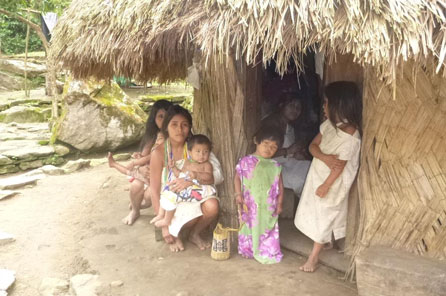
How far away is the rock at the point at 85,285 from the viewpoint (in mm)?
3156

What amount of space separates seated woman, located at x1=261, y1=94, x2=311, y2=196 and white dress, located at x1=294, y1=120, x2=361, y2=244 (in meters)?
0.77

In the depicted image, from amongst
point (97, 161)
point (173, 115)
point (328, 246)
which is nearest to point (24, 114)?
point (97, 161)

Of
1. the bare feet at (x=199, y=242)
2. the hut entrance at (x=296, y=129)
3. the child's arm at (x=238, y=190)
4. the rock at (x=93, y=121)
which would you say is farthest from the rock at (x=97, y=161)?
the child's arm at (x=238, y=190)

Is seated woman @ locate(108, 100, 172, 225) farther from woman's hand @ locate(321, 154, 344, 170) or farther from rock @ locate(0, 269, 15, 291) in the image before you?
woman's hand @ locate(321, 154, 344, 170)

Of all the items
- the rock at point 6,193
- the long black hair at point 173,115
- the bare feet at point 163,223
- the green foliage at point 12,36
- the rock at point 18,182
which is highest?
the green foliage at point 12,36

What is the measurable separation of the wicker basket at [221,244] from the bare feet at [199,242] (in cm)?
25

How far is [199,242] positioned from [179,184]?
615 mm

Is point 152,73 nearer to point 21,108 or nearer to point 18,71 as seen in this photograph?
point 21,108

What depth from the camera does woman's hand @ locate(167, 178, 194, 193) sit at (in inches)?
139

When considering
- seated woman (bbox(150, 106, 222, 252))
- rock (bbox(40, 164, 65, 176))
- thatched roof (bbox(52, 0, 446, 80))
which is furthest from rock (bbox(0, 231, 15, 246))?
rock (bbox(40, 164, 65, 176))

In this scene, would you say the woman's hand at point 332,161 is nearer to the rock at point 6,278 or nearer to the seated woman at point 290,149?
the seated woman at point 290,149

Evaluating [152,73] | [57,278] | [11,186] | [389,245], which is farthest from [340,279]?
[11,186]

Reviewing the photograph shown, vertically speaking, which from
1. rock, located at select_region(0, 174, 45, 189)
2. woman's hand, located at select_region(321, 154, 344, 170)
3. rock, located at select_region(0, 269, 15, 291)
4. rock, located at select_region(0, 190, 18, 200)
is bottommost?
rock, located at select_region(0, 269, 15, 291)

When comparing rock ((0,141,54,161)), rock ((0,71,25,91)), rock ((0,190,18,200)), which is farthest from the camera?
rock ((0,71,25,91))
